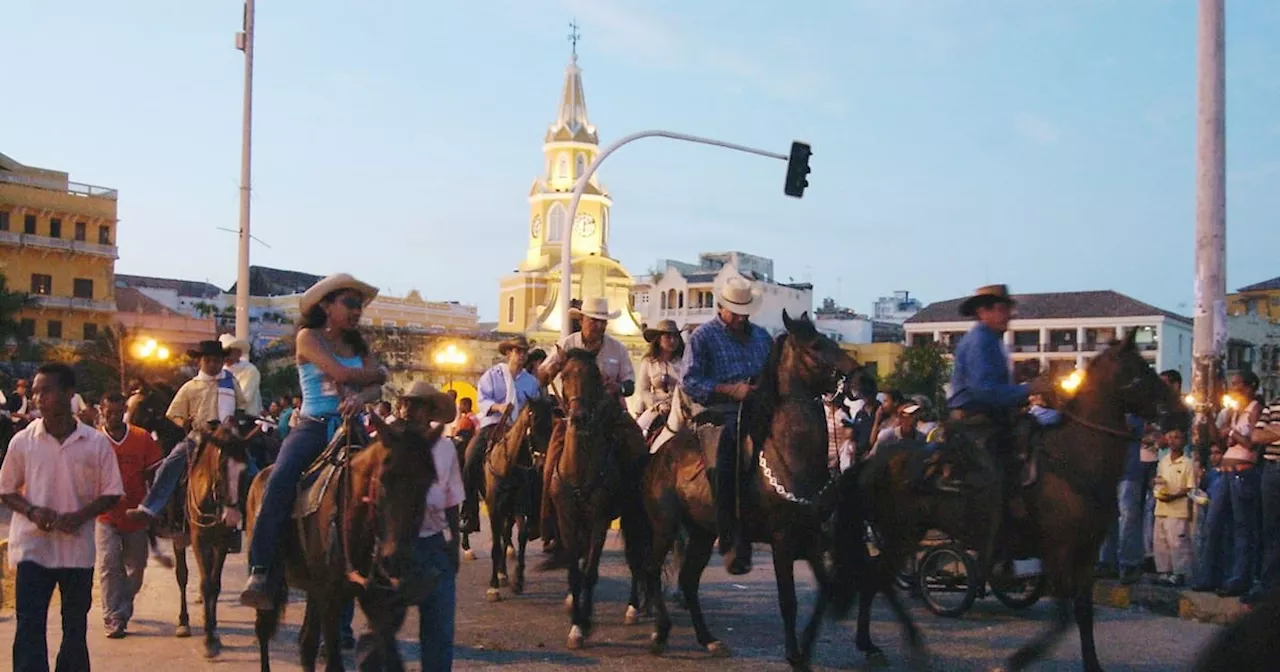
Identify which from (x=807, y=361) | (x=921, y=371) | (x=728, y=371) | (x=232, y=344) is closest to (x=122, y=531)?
(x=232, y=344)

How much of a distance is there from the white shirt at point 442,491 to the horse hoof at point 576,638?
2760 millimetres

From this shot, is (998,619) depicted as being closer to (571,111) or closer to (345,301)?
(345,301)

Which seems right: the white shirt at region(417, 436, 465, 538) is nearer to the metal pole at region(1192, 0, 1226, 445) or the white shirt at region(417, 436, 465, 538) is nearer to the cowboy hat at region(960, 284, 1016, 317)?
the cowboy hat at region(960, 284, 1016, 317)

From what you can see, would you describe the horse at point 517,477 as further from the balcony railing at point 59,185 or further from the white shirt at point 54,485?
the balcony railing at point 59,185

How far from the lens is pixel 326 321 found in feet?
24.8

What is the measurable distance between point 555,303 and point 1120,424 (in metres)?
72.7

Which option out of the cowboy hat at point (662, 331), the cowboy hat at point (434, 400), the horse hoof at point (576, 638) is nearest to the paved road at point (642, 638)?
the horse hoof at point (576, 638)

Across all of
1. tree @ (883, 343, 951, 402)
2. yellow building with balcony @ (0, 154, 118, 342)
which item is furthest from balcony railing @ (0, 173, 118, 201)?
tree @ (883, 343, 951, 402)

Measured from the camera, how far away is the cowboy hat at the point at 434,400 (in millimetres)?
7332

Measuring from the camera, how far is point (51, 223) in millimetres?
62500

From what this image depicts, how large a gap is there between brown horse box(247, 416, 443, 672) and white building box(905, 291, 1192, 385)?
7238cm

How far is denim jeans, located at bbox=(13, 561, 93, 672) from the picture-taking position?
6.71 m

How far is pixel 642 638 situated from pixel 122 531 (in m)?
4.48

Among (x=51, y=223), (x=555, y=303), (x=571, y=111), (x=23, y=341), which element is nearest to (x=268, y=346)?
(x=23, y=341)
